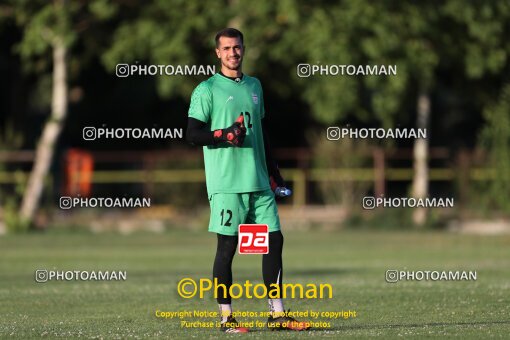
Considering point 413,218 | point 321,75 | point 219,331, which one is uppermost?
point 321,75

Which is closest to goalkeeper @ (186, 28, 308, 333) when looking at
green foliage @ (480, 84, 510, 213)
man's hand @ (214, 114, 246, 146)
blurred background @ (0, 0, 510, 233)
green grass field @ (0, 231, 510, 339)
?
man's hand @ (214, 114, 246, 146)

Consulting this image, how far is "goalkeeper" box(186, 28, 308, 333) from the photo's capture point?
37.0ft

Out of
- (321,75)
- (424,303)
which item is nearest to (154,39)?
(321,75)

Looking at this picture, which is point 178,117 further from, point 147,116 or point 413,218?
point 413,218

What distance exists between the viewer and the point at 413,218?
3984 centimetres

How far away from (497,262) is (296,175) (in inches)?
757

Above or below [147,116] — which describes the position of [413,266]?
below

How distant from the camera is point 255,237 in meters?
11.3

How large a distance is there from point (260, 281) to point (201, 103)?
325 inches

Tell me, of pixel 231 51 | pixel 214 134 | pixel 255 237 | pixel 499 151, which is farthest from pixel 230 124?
pixel 499 151

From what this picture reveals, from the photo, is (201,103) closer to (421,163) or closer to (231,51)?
(231,51)

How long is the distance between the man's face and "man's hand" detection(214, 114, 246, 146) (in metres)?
0.52

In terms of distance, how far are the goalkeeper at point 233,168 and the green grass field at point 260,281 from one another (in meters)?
0.48

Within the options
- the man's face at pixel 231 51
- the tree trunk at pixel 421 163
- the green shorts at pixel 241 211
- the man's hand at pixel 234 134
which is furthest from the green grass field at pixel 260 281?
the tree trunk at pixel 421 163
